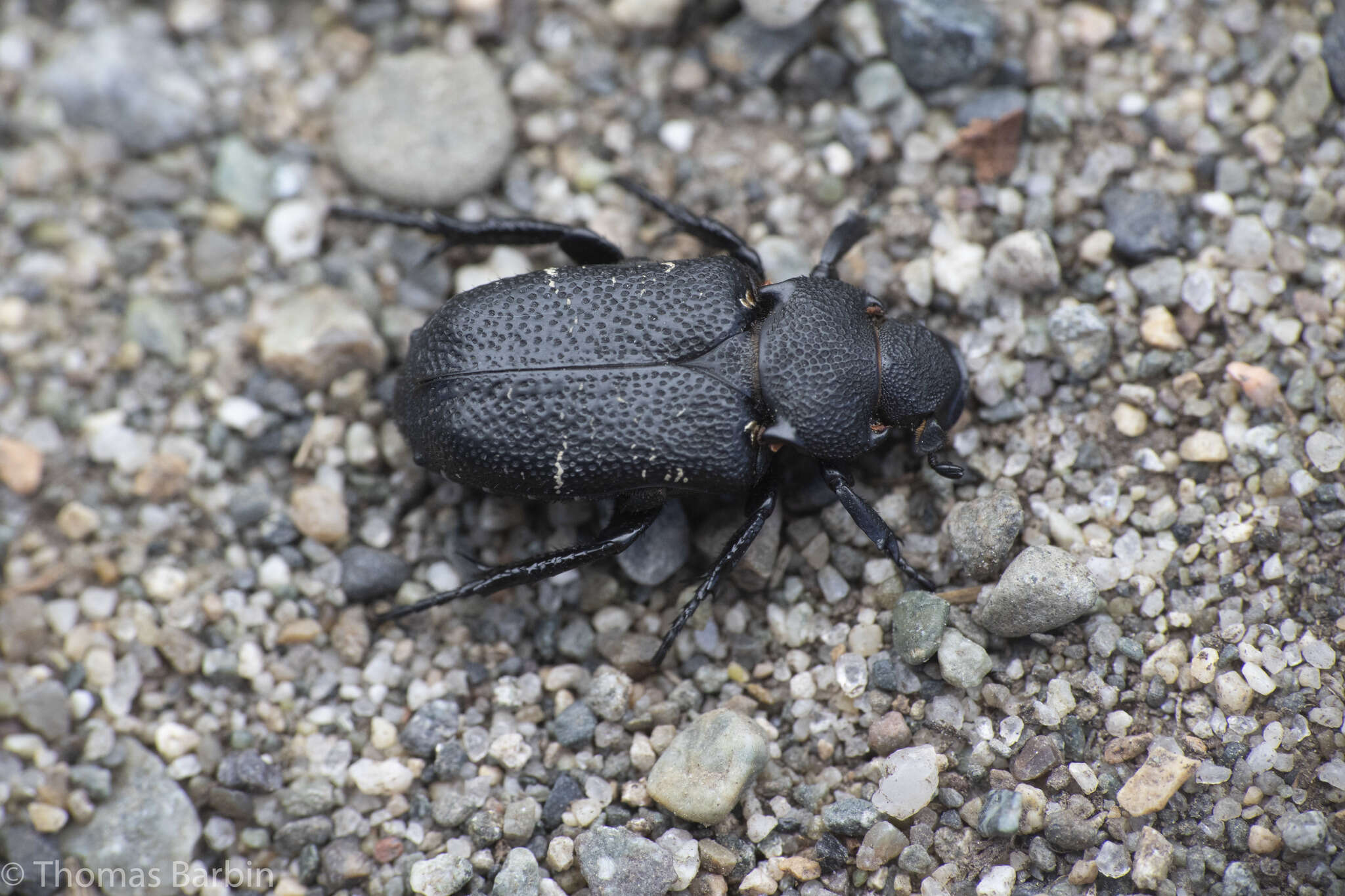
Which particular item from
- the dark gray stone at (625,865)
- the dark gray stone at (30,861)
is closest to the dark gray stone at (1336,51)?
the dark gray stone at (625,865)

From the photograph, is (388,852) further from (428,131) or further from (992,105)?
(992,105)

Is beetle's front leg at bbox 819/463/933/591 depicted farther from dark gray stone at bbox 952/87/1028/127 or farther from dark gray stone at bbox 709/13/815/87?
dark gray stone at bbox 709/13/815/87

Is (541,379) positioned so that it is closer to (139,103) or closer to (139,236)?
(139,236)

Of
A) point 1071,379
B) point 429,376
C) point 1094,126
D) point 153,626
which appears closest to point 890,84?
point 1094,126

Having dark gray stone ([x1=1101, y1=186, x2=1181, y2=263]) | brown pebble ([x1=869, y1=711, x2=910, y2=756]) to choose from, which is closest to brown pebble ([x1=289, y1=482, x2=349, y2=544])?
brown pebble ([x1=869, y1=711, x2=910, y2=756])

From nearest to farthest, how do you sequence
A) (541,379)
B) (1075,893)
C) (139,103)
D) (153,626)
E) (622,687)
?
(1075,893), (541,379), (622,687), (153,626), (139,103)

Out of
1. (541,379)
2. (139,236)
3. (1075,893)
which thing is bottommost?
(1075,893)

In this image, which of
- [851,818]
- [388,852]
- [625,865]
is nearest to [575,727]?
[625,865]
